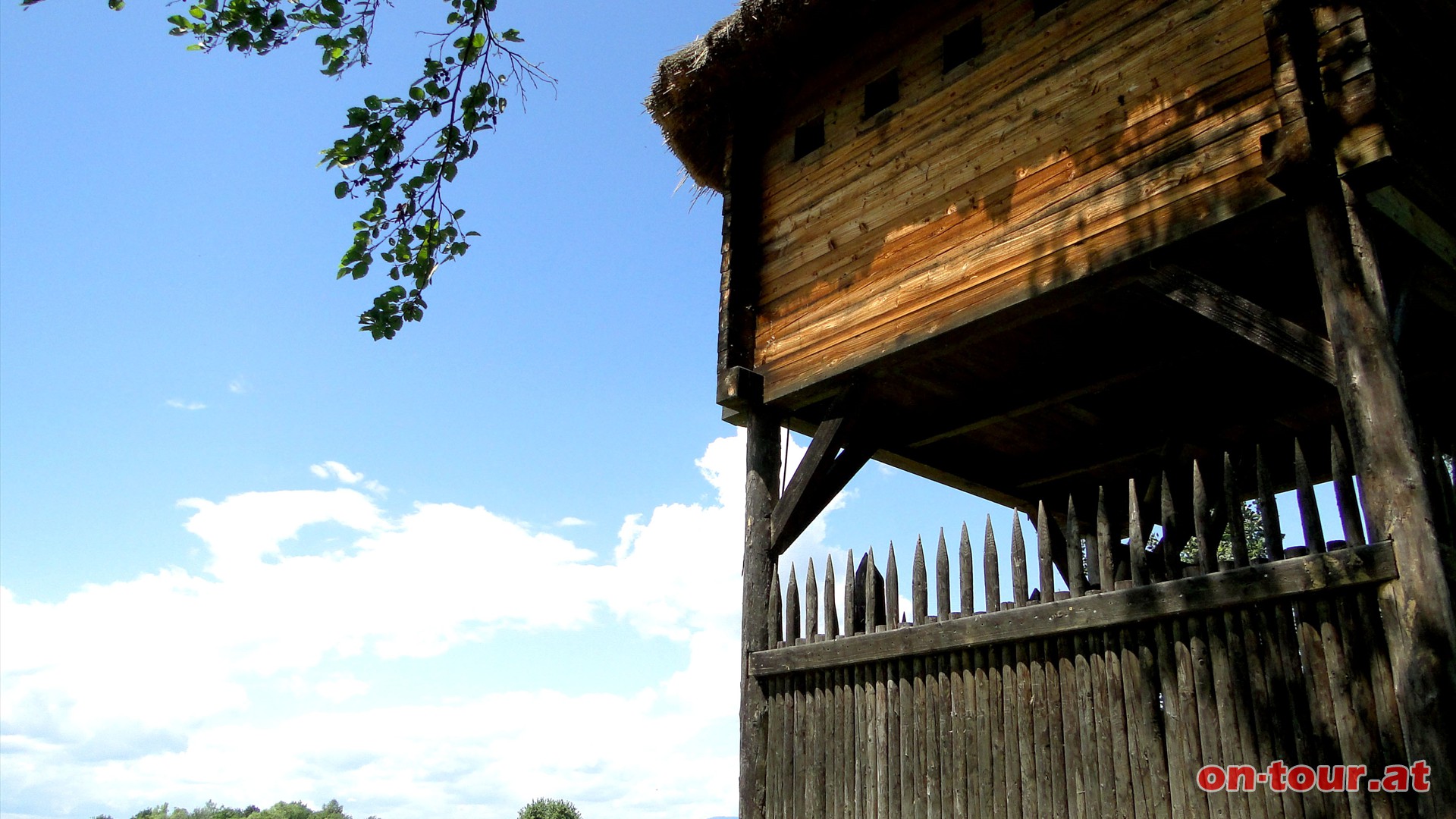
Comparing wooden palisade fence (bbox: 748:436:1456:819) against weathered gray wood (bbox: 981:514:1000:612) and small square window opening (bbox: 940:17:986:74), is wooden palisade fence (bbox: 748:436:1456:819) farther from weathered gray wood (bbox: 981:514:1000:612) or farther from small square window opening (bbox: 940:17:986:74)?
small square window opening (bbox: 940:17:986:74)

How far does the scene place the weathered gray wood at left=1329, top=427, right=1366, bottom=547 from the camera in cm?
480

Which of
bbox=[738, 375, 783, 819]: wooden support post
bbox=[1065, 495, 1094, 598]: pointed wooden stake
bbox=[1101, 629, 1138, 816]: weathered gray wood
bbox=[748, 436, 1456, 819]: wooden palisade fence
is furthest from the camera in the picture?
bbox=[738, 375, 783, 819]: wooden support post

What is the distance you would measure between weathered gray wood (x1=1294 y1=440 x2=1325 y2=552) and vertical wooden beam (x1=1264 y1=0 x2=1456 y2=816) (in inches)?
8.3

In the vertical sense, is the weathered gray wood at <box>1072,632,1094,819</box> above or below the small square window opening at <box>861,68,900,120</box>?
below

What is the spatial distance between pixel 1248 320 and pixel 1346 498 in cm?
112

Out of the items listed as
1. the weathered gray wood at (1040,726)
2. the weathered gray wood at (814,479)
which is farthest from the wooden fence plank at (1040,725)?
the weathered gray wood at (814,479)

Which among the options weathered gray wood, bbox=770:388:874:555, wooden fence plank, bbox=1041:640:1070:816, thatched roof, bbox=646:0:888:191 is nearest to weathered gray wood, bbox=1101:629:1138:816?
wooden fence plank, bbox=1041:640:1070:816

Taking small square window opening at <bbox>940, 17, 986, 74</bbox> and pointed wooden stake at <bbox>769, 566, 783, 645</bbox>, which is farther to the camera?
small square window opening at <bbox>940, 17, 986, 74</bbox>

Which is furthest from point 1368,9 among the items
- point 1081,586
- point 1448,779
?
point 1448,779

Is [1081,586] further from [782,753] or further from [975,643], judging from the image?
[782,753]

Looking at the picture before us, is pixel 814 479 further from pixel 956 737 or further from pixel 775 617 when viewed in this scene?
pixel 956 737

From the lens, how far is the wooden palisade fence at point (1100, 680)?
4730 millimetres

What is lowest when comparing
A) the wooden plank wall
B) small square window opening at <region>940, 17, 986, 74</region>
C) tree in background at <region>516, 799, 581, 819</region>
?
tree in background at <region>516, 799, 581, 819</region>

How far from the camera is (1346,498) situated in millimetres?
4855
